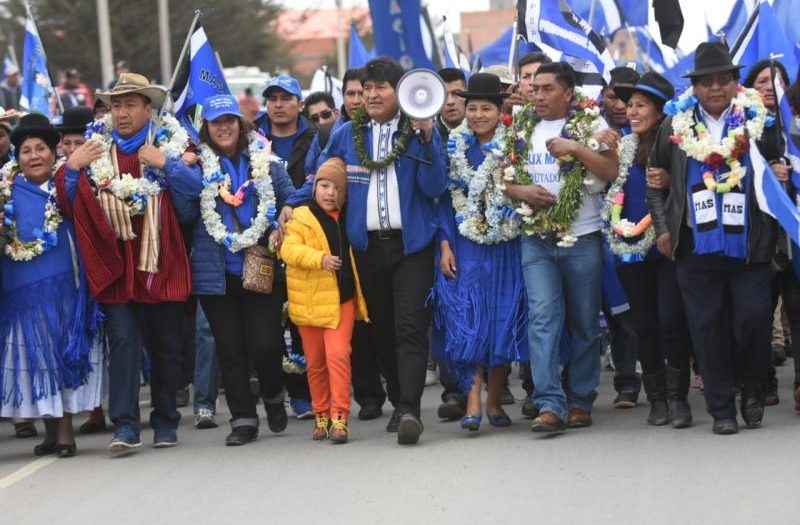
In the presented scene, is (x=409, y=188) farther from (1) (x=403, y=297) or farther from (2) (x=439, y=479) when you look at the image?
(2) (x=439, y=479)

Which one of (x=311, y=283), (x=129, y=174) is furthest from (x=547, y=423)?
(x=129, y=174)

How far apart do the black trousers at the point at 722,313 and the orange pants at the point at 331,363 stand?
78.7 inches

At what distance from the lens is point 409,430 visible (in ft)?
29.8

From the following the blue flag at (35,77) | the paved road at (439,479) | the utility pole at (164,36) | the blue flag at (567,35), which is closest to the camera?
the paved road at (439,479)

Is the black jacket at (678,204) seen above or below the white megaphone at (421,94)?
below

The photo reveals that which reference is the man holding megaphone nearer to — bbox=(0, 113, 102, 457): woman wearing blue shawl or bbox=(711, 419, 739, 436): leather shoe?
bbox=(0, 113, 102, 457): woman wearing blue shawl

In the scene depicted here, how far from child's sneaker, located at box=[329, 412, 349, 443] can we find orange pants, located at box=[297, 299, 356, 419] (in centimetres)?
3

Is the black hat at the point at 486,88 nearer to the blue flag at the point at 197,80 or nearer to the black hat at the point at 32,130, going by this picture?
the blue flag at the point at 197,80

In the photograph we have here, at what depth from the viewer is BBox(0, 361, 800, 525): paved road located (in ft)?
23.6

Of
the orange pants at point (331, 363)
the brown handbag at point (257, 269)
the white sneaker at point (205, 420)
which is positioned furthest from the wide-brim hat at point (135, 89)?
the white sneaker at point (205, 420)

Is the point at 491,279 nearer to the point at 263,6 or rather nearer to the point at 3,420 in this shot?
the point at 3,420

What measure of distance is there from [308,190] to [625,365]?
261cm

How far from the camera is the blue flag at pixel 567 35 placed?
12.1 meters

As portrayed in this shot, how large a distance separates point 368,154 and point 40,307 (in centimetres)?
212
